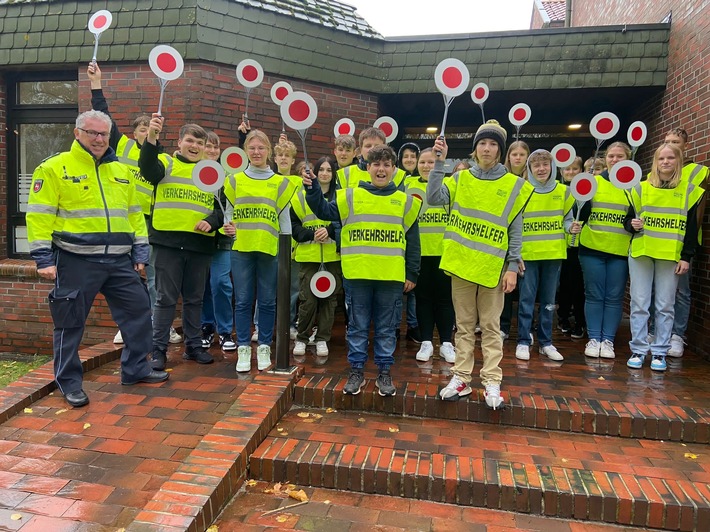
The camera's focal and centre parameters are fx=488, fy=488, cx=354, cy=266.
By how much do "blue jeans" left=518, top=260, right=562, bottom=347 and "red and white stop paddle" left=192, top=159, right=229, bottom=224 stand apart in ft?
9.28

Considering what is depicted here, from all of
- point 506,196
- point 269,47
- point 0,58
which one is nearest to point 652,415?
point 506,196

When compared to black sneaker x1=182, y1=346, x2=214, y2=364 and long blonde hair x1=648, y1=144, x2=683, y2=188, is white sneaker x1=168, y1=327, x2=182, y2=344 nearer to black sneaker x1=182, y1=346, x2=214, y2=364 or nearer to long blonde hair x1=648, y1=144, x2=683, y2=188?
black sneaker x1=182, y1=346, x2=214, y2=364

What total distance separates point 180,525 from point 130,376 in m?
1.75

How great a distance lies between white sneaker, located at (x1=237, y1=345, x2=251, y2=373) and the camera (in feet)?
12.9

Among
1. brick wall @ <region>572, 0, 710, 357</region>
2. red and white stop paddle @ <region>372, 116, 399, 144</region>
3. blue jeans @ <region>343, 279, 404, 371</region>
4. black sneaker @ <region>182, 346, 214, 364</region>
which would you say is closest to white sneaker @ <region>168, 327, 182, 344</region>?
black sneaker @ <region>182, 346, 214, 364</region>

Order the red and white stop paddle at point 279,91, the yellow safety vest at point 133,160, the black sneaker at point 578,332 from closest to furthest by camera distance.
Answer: the red and white stop paddle at point 279,91 → the yellow safety vest at point 133,160 → the black sneaker at point 578,332

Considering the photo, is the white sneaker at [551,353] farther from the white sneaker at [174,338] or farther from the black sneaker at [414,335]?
the white sneaker at [174,338]

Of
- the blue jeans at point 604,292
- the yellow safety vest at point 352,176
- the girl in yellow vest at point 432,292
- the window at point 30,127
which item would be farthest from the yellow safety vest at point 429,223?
the window at point 30,127

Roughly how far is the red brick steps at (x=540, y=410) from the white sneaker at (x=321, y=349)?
28.0 inches

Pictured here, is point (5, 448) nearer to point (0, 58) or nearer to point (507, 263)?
point (507, 263)

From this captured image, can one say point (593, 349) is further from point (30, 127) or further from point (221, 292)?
point (30, 127)

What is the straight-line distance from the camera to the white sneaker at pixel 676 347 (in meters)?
4.75

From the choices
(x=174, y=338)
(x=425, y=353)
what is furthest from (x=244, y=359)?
(x=425, y=353)

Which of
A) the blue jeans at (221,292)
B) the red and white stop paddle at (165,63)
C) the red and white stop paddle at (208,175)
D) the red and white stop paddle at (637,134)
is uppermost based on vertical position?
the red and white stop paddle at (165,63)
